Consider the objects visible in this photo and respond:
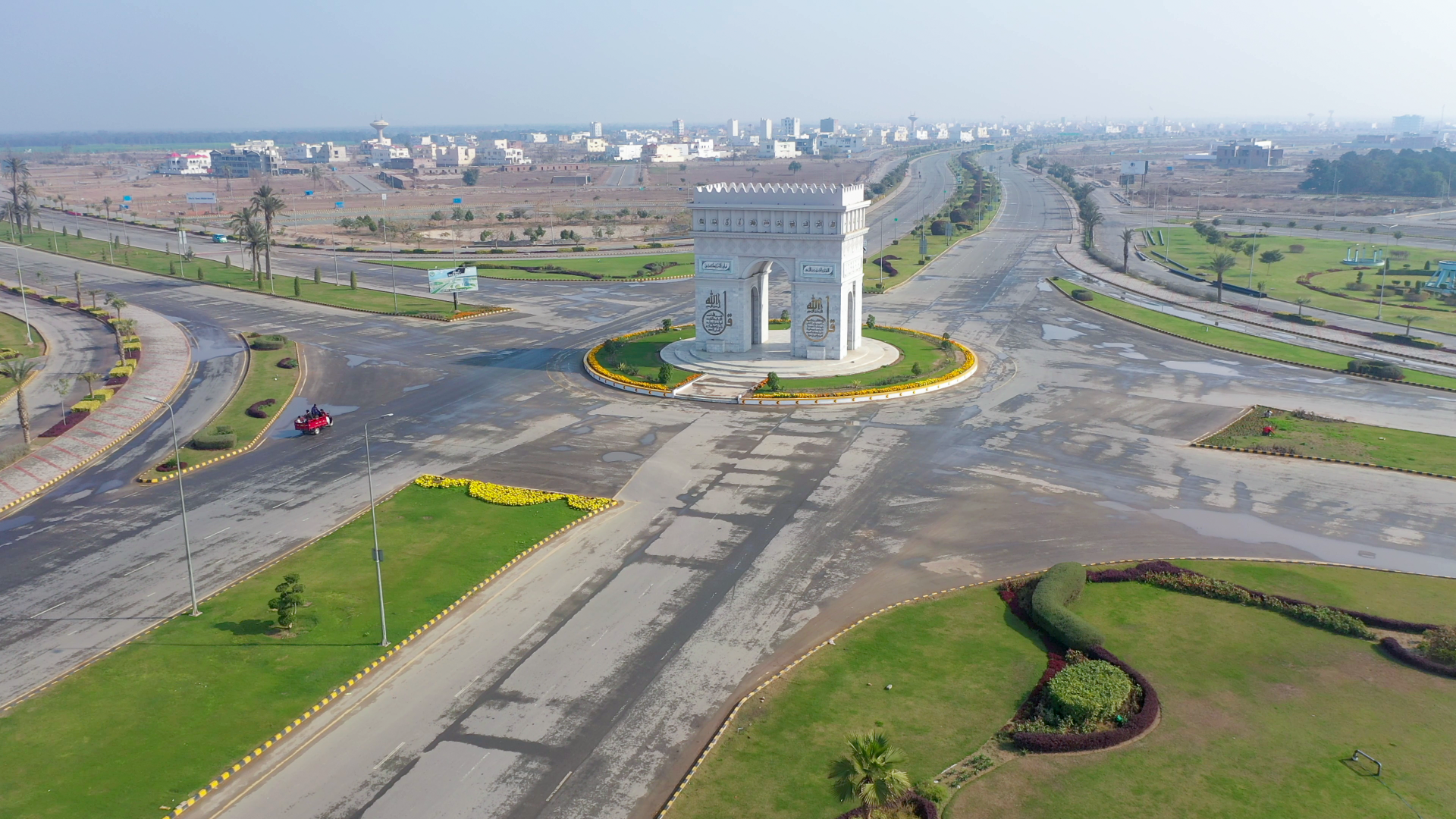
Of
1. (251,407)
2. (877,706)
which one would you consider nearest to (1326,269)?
(877,706)

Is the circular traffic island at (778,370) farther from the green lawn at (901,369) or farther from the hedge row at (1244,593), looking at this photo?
the hedge row at (1244,593)

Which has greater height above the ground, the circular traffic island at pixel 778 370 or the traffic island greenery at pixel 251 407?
the circular traffic island at pixel 778 370

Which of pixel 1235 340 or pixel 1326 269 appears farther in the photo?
pixel 1326 269

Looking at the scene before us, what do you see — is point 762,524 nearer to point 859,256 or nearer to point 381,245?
point 859,256

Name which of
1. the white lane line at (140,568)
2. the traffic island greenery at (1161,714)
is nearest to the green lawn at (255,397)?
the white lane line at (140,568)

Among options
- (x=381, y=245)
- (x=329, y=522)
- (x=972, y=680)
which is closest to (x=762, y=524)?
(x=972, y=680)

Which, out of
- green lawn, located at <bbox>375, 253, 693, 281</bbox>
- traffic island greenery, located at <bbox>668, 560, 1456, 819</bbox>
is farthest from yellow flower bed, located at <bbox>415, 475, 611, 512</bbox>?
green lawn, located at <bbox>375, 253, 693, 281</bbox>

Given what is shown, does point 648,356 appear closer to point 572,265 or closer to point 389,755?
point 389,755
